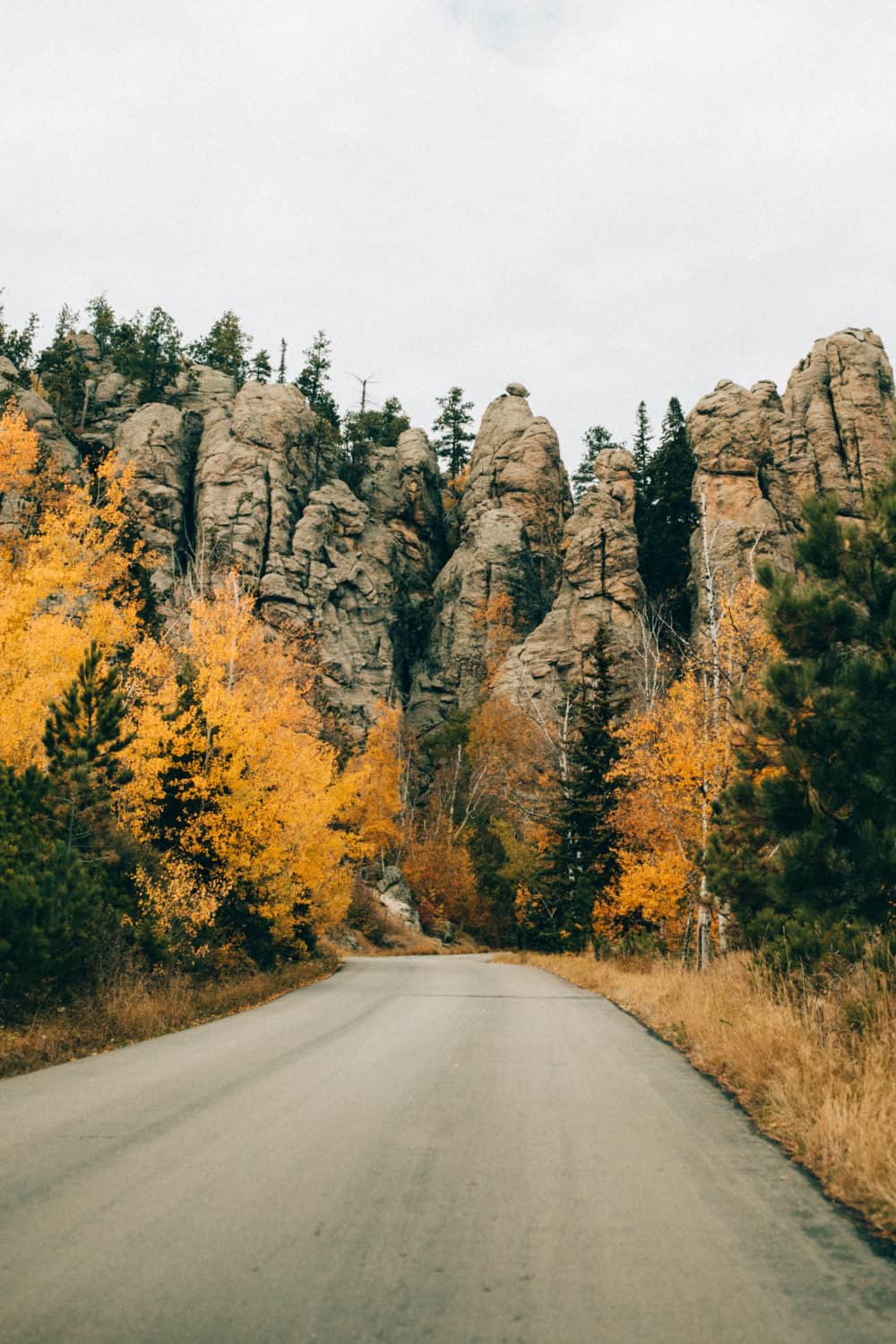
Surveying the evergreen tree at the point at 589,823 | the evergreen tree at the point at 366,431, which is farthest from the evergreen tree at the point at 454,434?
the evergreen tree at the point at 589,823

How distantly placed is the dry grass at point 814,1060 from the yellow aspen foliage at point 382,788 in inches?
1353

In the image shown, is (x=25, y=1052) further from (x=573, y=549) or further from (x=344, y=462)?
(x=344, y=462)

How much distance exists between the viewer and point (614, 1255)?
3.89m

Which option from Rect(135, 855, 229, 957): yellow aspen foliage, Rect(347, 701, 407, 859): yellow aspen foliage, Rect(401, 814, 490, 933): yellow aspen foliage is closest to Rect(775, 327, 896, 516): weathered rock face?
Rect(347, 701, 407, 859): yellow aspen foliage

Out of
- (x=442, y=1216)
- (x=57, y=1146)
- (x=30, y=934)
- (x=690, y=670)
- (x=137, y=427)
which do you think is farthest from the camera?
(x=137, y=427)

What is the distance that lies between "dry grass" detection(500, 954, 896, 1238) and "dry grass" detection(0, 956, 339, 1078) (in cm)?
699

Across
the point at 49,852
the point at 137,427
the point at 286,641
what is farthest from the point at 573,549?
the point at 49,852

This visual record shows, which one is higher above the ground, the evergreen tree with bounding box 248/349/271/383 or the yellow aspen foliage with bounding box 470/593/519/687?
the evergreen tree with bounding box 248/349/271/383

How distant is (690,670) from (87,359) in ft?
239

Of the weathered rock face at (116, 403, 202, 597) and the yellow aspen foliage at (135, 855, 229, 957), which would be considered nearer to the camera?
the yellow aspen foliage at (135, 855, 229, 957)

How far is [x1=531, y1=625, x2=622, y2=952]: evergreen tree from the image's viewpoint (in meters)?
27.7

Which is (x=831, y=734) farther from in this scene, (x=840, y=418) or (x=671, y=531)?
(x=840, y=418)

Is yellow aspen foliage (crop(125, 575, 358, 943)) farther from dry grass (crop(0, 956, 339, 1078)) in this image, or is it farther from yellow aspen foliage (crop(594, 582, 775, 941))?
yellow aspen foliage (crop(594, 582, 775, 941))

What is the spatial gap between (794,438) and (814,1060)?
192ft
